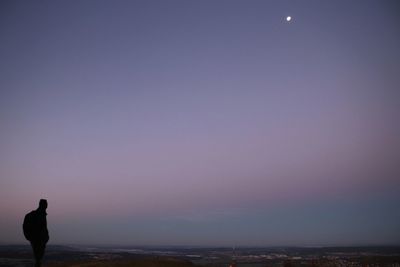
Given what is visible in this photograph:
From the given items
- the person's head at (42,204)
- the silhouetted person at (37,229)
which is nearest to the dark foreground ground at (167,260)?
the silhouetted person at (37,229)

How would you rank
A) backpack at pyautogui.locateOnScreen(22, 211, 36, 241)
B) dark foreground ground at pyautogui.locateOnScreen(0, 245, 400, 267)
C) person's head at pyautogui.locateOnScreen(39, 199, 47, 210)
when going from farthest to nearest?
dark foreground ground at pyautogui.locateOnScreen(0, 245, 400, 267)
person's head at pyautogui.locateOnScreen(39, 199, 47, 210)
backpack at pyautogui.locateOnScreen(22, 211, 36, 241)

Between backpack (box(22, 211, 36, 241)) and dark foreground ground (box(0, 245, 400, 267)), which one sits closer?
backpack (box(22, 211, 36, 241))

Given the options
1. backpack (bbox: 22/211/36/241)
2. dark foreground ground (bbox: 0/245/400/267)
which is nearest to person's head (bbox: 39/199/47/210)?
backpack (bbox: 22/211/36/241)

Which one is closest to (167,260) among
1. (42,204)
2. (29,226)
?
(42,204)

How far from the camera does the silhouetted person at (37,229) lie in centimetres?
1209

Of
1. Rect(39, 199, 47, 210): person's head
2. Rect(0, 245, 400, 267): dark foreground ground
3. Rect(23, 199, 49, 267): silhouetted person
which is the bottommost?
Rect(0, 245, 400, 267): dark foreground ground

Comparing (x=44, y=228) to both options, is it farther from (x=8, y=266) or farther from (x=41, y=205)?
(x=8, y=266)

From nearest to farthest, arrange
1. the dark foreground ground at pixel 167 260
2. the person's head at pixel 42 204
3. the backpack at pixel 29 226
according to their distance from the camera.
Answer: the backpack at pixel 29 226 → the person's head at pixel 42 204 → the dark foreground ground at pixel 167 260

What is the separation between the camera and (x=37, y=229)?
12.1 metres

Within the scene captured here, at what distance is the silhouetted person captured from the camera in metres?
12.1

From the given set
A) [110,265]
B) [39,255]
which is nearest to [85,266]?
[110,265]

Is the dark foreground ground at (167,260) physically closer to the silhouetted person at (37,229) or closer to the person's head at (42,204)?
the silhouetted person at (37,229)

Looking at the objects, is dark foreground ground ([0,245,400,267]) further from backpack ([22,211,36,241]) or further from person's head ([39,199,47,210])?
backpack ([22,211,36,241])

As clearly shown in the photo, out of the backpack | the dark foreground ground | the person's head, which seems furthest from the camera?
the dark foreground ground
